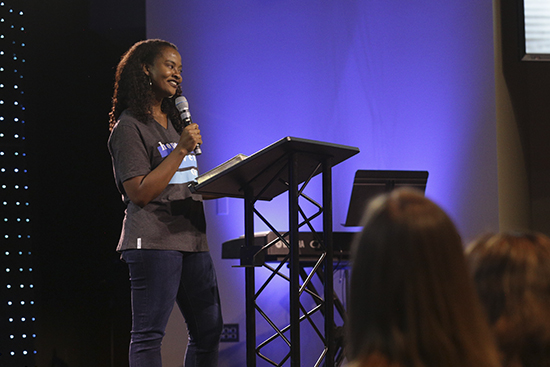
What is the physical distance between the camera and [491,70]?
373 centimetres

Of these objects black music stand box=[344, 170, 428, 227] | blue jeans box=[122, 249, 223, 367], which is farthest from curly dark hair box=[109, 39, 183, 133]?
black music stand box=[344, 170, 428, 227]

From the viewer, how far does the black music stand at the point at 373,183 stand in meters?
2.97

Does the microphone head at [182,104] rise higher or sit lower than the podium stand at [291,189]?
higher

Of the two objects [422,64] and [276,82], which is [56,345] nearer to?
[276,82]

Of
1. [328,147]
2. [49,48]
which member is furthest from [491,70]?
[49,48]

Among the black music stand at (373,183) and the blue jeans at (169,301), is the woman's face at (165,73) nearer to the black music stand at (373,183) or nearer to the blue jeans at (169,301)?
the blue jeans at (169,301)

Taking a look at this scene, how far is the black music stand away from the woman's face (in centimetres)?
123

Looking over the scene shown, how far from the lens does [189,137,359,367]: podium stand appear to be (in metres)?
1.87

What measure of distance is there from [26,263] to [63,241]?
0.29 meters

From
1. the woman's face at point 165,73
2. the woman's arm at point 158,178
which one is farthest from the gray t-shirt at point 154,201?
the woman's face at point 165,73

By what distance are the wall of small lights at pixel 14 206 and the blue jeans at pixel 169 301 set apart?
934 mm

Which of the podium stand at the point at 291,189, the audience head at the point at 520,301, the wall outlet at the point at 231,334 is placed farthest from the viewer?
the wall outlet at the point at 231,334

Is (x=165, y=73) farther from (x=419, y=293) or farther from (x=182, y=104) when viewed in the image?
(x=419, y=293)

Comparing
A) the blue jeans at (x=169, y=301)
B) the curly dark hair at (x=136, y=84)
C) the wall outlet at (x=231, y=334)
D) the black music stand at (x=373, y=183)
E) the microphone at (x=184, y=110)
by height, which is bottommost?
the wall outlet at (x=231, y=334)
